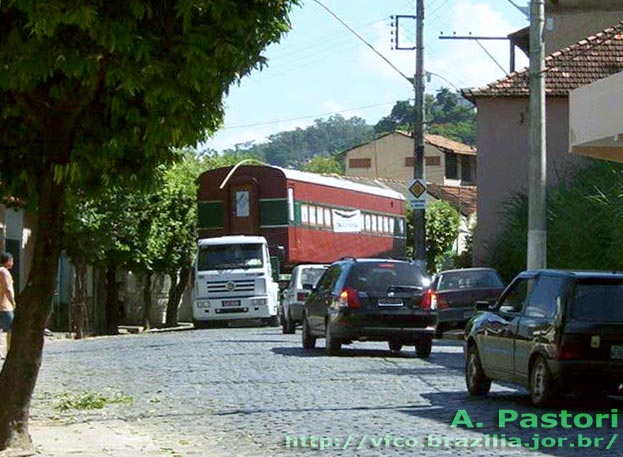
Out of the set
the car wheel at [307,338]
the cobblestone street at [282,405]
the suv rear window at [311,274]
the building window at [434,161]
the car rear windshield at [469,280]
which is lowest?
the cobblestone street at [282,405]

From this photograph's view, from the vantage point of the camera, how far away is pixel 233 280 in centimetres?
4128

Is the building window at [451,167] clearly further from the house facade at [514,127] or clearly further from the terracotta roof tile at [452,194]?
the house facade at [514,127]

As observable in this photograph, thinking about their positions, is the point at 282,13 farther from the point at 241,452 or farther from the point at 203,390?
the point at 203,390

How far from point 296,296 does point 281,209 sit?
6128mm

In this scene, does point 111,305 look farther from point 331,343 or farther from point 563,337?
point 563,337

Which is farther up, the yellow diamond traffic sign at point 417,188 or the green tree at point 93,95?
the yellow diamond traffic sign at point 417,188

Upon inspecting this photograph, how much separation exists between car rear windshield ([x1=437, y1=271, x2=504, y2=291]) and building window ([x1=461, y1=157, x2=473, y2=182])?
62718mm

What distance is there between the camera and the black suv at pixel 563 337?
15375 mm

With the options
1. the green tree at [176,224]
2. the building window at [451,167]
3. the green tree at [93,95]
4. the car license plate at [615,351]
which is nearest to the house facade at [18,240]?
the green tree at [176,224]

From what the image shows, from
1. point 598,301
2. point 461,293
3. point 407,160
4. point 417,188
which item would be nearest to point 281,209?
point 417,188

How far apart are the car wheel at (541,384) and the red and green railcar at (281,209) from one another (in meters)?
25.9

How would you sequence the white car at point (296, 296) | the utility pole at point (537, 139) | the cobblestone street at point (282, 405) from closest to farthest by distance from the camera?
the cobblestone street at point (282, 405)
the utility pole at point (537, 139)
the white car at point (296, 296)

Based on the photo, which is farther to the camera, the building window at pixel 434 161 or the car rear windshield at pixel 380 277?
the building window at pixel 434 161

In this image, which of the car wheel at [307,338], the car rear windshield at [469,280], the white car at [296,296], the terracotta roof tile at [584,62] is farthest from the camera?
the terracotta roof tile at [584,62]
